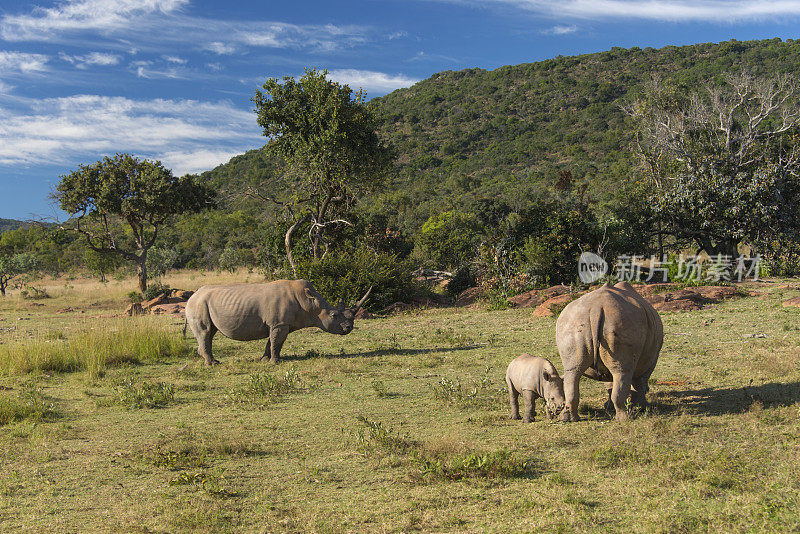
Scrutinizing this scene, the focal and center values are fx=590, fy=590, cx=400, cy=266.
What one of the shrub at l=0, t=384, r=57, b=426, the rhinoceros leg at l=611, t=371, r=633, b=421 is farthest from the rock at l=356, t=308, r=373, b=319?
the rhinoceros leg at l=611, t=371, r=633, b=421

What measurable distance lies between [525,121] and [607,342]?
8669 centimetres

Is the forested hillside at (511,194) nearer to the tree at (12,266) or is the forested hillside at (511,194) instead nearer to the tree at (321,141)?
the tree at (321,141)

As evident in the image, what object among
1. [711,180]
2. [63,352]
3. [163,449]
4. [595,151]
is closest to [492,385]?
[163,449]

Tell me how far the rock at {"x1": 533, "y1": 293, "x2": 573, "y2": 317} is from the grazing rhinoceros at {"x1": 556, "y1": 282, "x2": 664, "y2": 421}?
381 inches

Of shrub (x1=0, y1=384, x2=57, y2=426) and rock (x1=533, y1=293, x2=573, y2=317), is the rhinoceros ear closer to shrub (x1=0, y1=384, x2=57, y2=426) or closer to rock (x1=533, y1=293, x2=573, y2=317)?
shrub (x1=0, y1=384, x2=57, y2=426)

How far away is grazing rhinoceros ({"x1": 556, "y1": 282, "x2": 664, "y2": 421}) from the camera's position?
258 inches

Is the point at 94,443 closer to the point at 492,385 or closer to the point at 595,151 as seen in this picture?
the point at 492,385

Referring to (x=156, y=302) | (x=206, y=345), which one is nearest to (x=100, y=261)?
(x=156, y=302)

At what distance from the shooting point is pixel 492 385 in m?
9.38

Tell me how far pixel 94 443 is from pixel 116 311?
17.8m

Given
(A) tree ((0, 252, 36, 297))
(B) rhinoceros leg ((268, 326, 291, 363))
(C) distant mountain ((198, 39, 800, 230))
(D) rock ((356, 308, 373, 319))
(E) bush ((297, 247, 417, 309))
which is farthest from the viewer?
(C) distant mountain ((198, 39, 800, 230))

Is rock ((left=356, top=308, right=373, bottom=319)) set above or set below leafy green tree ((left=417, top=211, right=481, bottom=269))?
below

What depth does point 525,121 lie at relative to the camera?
88.6m

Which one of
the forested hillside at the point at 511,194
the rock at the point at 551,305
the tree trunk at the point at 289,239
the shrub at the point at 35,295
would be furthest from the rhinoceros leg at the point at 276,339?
the shrub at the point at 35,295
